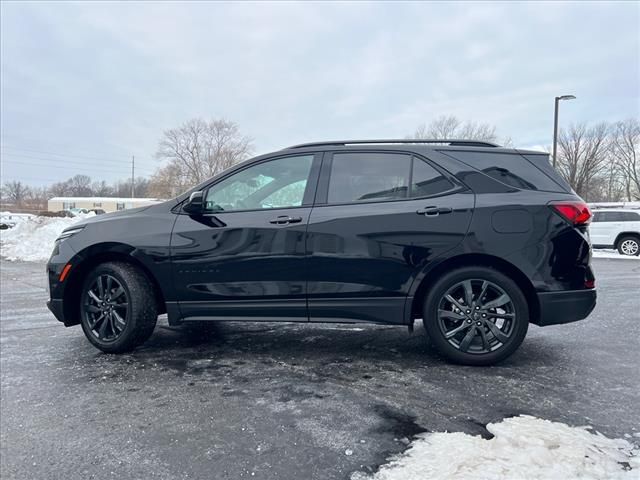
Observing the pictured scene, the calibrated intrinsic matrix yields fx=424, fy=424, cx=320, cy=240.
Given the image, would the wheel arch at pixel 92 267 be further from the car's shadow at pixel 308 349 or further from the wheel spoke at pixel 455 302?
the wheel spoke at pixel 455 302

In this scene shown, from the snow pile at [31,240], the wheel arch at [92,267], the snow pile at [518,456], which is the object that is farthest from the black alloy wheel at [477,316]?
the snow pile at [31,240]

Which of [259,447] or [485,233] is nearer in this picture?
[259,447]

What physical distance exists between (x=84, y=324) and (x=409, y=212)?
3.02 metres

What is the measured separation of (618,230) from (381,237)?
15527 mm

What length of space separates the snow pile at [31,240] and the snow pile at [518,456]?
45.9 feet

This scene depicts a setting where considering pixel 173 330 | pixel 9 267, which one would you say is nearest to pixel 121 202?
pixel 9 267

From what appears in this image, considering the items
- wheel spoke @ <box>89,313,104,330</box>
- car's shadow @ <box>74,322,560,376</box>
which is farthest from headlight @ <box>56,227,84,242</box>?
car's shadow @ <box>74,322,560,376</box>

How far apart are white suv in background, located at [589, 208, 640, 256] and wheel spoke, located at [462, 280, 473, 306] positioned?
47.8 feet

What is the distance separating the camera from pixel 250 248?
11.4 ft

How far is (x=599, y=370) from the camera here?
10.8 ft

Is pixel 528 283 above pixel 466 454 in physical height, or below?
above

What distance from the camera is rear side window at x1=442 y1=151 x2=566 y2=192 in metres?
3.34

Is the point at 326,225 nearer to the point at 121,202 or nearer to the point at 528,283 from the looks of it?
the point at 528,283

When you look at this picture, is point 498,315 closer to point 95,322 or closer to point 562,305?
point 562,305
